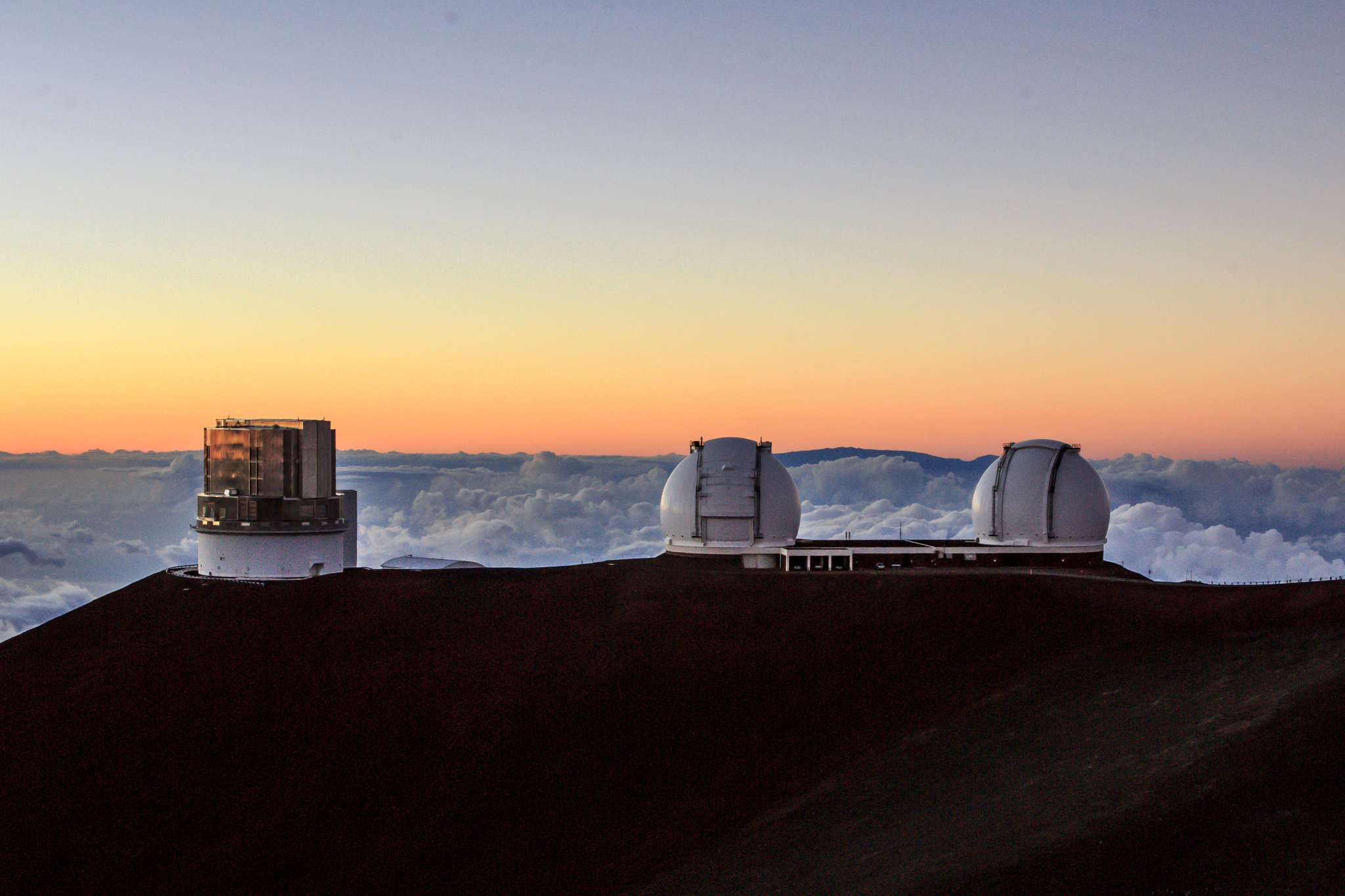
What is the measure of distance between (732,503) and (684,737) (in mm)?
14547

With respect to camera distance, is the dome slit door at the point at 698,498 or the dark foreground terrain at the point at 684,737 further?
the dome slit door at the point at 698,498

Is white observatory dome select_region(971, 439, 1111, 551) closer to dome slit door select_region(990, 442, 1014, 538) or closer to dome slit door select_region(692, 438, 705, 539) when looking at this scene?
dome slit door select_region(990, 442, 1014, 538)

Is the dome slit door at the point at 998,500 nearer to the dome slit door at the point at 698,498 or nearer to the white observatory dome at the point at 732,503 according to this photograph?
the white observatory dome at the point at 732,503

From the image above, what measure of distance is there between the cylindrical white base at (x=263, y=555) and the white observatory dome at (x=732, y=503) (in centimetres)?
1248

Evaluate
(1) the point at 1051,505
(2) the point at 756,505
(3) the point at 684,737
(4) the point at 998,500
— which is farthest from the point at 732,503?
(3) the point at 684,737

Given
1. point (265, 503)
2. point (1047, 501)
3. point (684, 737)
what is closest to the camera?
point (684, 737)

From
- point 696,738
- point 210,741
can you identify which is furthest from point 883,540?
point 210,741

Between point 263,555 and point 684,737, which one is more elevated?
point 263,555

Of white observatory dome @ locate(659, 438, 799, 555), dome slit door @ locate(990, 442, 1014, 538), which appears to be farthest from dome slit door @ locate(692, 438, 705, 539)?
dome slit door @ locate(990, 442, 1014, 538)

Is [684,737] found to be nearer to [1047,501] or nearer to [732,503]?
[732,503]

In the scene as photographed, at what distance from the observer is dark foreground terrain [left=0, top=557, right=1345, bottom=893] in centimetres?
1505

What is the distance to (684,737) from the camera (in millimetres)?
22062

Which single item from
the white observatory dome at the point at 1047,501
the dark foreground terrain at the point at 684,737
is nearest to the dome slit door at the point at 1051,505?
the white observatory dome at the point at 1047,501

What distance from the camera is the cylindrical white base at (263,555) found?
31594 millimetres
